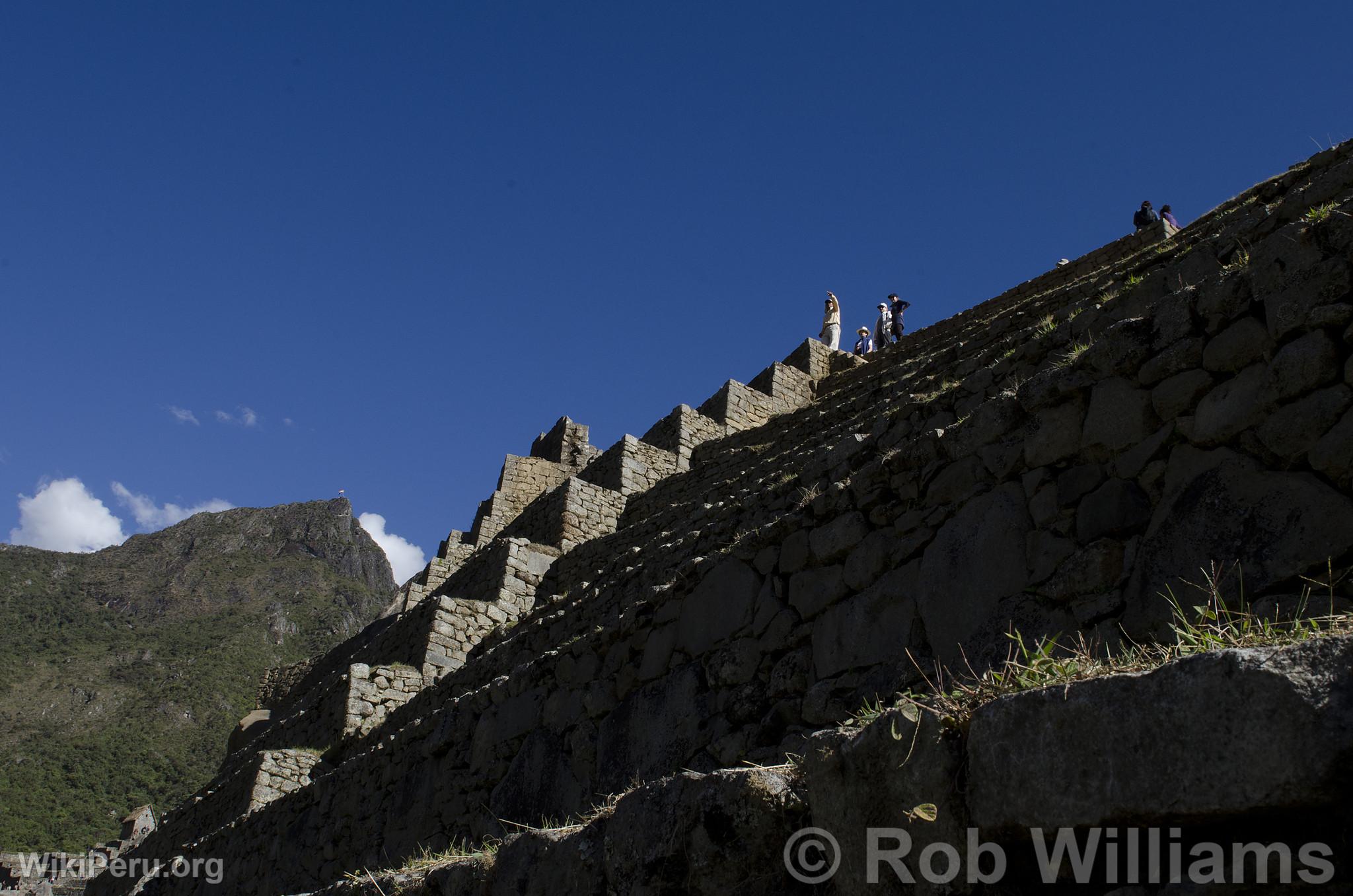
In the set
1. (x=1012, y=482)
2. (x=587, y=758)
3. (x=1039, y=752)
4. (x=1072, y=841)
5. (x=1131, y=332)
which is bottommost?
(x=1072, y=841)

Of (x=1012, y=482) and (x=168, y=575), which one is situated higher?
(x=168, y=575)

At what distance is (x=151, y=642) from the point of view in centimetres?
5616

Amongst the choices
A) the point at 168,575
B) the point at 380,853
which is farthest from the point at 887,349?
the point at 168,575

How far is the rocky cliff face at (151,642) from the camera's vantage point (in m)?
38.3

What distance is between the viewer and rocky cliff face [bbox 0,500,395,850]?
126ft

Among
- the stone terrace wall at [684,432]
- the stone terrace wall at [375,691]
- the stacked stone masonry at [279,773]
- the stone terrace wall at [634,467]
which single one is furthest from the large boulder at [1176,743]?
the stone terrace wall at [684,432]

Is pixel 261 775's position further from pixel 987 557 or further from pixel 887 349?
pixel 887 349

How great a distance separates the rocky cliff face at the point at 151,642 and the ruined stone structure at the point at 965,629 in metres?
35.2

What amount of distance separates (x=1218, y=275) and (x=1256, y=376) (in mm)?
561

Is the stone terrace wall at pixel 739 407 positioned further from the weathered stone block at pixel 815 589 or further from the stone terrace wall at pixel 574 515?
the weathered stone block at pixel 815 589

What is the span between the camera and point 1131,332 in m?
3.69

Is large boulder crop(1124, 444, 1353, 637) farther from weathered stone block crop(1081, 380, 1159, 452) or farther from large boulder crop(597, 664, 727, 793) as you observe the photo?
large boulder crop(597, 664, 727, 793)

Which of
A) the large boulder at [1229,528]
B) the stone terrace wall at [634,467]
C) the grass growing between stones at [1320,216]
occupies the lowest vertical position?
→ the large boulder at [1229,528]

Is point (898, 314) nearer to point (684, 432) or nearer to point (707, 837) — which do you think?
point (684, 432)
